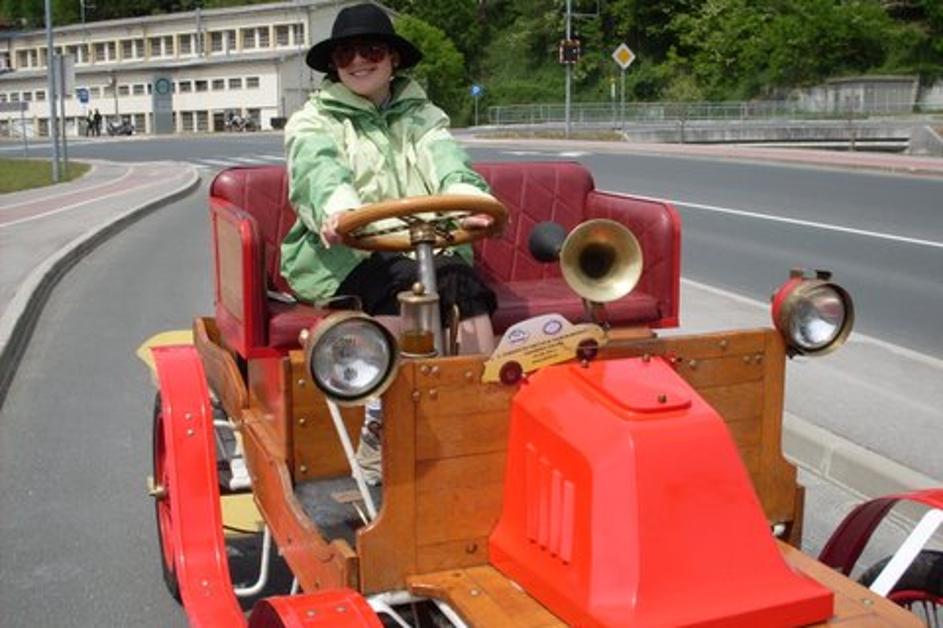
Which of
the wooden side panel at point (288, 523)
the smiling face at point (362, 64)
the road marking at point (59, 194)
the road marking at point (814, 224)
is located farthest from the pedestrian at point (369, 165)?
the road marking at point (59, 194)

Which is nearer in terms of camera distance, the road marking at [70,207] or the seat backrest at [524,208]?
the seat backrest at [524,208]

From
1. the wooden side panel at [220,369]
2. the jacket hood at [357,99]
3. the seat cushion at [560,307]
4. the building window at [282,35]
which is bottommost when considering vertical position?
the wooden side panel at [220,369]

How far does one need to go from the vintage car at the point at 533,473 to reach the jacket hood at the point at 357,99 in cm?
88

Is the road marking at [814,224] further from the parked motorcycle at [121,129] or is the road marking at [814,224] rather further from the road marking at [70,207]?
the parked motorcycle at [121,129]

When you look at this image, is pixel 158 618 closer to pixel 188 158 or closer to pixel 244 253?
pixel 244 253

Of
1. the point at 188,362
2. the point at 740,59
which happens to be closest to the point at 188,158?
the point at 188,362

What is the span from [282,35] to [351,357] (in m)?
81.5

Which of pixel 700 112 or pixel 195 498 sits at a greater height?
pixel 700 112

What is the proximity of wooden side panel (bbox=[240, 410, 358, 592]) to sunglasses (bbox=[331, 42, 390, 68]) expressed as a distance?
128 cm

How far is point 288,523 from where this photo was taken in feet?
9.75

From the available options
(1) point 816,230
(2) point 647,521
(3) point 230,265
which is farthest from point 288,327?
(1) point 816,230

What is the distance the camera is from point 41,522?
4691 mm

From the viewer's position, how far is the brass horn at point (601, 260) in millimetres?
2672

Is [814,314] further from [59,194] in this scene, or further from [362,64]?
[59,194]
